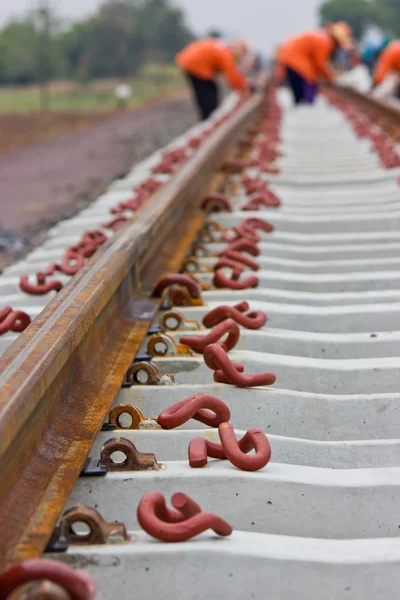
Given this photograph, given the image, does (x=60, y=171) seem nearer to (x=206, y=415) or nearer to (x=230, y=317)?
(x=230, y=317)

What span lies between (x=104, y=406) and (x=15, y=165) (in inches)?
594

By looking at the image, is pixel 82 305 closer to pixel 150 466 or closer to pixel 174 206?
pixel 150 466

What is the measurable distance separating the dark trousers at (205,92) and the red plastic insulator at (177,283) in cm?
1059

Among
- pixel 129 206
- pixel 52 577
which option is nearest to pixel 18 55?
pixel 129 206

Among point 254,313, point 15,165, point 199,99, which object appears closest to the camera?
point 254,313

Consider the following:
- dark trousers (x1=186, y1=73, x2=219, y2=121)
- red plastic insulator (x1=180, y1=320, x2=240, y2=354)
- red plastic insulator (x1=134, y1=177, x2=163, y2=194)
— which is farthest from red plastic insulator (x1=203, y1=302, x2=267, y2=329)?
dark trousers (x1=186, y1=73, x2=219, y2=121)

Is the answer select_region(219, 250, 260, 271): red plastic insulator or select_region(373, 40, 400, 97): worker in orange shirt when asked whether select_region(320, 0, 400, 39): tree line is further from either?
select_region(219, 250, 260, 271): red plastic insulator

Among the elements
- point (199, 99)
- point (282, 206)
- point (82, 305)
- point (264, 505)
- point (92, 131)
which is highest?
point (82, 305)

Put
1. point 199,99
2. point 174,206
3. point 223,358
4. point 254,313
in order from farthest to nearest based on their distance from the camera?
point 199,99 < point 174,206 < point 254,313 < point 223,358

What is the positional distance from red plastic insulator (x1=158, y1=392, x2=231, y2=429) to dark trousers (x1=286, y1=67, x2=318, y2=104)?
13397 mm

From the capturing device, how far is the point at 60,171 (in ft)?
48.8

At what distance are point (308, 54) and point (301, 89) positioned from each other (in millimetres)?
906

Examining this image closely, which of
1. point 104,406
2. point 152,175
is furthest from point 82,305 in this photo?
point 152,175

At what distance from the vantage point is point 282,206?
16.3 ft
